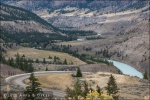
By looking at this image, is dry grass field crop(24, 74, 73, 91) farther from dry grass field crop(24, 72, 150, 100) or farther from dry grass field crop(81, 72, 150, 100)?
dry grass field crop(81, 72, 150, 100)

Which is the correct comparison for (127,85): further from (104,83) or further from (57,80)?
(57,80)

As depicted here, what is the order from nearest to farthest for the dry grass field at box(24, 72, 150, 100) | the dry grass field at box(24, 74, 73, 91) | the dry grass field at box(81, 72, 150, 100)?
the dry grass field at box(81, 72, 150, 100)
the dry grass field at box(24, 72, 150, 100)
the dry grass field at box(24, 74, 73, 91)

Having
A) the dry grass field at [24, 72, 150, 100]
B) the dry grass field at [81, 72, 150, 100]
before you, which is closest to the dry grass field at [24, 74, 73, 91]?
the dry grass field at [24, 72, 150, 100]

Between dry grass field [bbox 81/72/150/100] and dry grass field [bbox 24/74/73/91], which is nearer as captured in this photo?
dry grass field [bbox 81/72/150/100]

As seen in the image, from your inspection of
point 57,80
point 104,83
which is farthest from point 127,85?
point 57,80

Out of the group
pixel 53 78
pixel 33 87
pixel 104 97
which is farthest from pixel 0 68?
pixel 104 97

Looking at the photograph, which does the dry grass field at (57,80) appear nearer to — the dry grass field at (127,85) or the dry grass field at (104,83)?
the dry grass field at (104,83)

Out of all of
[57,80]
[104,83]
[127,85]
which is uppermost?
[57,80]

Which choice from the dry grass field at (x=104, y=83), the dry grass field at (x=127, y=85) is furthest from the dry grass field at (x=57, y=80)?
the dry grass field at (x=127, y=85)

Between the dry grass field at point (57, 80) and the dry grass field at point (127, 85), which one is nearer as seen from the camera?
the dry grass field at point (127, 85)
